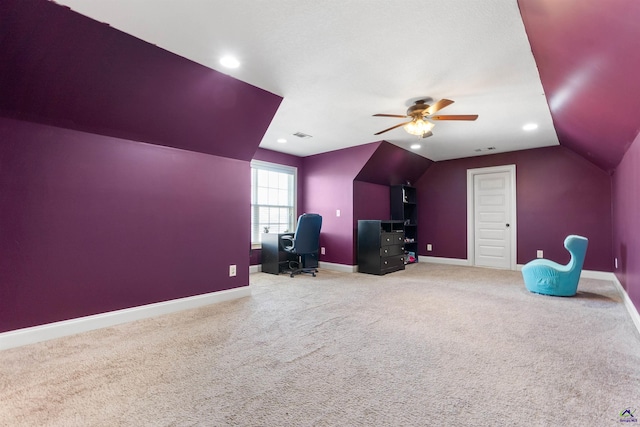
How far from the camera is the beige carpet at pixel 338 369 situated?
1.42 metres

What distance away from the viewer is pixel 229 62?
A: 2422 mm

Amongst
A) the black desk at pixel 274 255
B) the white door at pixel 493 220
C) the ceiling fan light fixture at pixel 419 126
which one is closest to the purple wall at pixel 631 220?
the ceiling fan light fixture at pixel 419 126

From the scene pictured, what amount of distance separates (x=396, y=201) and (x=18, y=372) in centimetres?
591

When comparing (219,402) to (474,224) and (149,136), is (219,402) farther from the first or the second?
(474,224)

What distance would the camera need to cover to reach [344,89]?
9.66 feet

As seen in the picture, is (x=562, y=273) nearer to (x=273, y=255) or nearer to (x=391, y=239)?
(x=391, y=239)

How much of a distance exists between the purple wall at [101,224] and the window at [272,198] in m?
1.65

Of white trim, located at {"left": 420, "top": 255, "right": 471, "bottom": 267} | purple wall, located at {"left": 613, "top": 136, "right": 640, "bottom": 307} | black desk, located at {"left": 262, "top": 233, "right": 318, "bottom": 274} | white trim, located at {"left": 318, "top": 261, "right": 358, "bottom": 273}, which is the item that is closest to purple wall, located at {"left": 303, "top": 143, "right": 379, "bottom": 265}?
white trim, located at {"left": 318, "top": 261, "right": 358, "bottom": 273}

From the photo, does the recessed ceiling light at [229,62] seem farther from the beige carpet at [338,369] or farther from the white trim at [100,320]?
the white trim at [100,320]

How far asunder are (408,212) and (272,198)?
332 cm

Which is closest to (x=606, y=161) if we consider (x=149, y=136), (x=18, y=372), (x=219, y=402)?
(x=219, y=402)

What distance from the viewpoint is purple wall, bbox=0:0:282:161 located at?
6.13 ft

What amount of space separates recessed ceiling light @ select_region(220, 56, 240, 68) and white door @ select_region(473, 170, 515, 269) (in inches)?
212

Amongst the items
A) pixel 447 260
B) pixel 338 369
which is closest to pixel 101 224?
pixel 338 369
